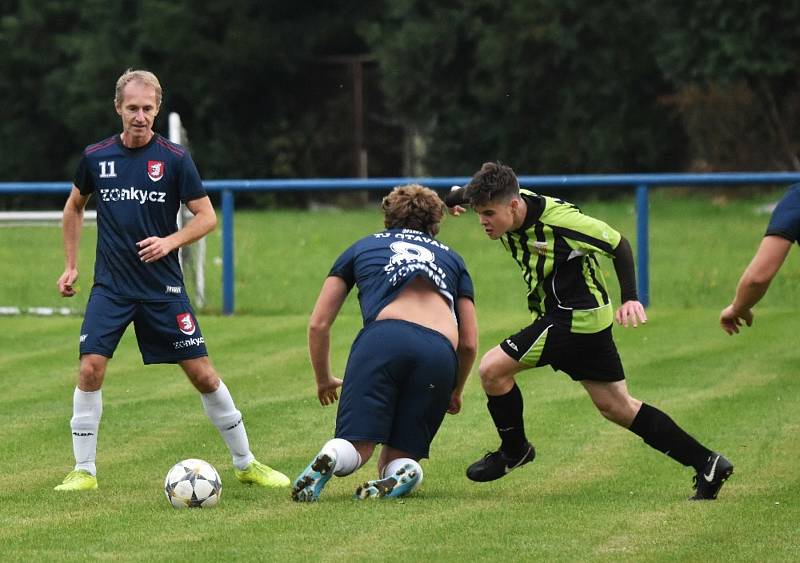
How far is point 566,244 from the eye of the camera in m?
7.42

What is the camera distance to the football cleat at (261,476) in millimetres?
7824

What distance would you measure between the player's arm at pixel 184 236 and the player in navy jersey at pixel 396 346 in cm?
76

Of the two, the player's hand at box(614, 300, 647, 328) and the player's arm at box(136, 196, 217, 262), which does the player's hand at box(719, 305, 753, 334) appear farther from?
the player's arm at box(136, 196, 217, 262)

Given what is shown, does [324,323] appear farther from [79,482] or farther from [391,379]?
[79,482]

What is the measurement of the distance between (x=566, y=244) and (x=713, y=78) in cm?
2508

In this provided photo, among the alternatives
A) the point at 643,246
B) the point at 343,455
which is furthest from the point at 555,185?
the point at 343,455

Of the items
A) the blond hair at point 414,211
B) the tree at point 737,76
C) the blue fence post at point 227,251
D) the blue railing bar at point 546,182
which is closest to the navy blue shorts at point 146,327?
the blond hair at point 414,211

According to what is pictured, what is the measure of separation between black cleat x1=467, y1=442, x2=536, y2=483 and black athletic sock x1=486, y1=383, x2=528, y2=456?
3 cm

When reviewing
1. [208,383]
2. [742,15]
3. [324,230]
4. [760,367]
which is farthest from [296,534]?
[742,15]

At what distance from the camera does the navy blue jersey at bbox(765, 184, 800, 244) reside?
6.28 m

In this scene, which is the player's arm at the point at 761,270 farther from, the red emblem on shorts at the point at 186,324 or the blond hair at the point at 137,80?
the blond hair at the point at 137,80

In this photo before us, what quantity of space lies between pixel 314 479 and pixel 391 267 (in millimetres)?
1014

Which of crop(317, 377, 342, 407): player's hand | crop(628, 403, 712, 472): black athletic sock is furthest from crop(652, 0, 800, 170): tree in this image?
crop(317, 377, 342, 407): player's hand

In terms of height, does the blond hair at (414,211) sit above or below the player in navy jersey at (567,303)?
above
